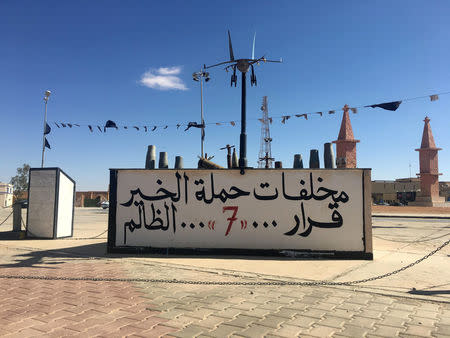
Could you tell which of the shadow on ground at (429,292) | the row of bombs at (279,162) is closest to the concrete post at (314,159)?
the row of bombs at (279,162)

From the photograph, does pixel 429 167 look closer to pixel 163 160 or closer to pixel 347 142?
pixel 347 142

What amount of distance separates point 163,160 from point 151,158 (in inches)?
16.6

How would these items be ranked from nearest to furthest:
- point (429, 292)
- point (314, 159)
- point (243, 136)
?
point (429, 292) → point (314, 159) → point (243, 136)

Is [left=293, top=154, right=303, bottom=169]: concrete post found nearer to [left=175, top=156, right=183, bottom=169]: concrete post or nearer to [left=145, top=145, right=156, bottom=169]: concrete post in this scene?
[left=175, top=156, right=183, bottom=169]: concrete post

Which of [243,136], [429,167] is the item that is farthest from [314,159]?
[429,167]

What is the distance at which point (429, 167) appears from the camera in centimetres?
5169

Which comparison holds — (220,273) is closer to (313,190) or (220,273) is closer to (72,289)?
(72,289)

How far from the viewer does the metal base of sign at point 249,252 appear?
912 centimetres

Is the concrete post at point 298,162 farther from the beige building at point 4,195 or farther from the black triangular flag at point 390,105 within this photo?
the beige building at point 4,195

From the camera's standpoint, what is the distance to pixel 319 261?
28.8 feet

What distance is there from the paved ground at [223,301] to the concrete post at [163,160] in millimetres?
3584

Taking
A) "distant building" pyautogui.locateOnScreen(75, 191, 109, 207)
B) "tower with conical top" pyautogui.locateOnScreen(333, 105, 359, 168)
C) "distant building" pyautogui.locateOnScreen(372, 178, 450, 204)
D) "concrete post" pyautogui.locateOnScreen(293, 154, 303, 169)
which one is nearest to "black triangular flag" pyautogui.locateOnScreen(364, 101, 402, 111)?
"concrete post" pyautogui.locateOnScreen(293, 154, 303, 169)

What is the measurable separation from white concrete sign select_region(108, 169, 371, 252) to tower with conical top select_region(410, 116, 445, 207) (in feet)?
168

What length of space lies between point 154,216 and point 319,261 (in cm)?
512
